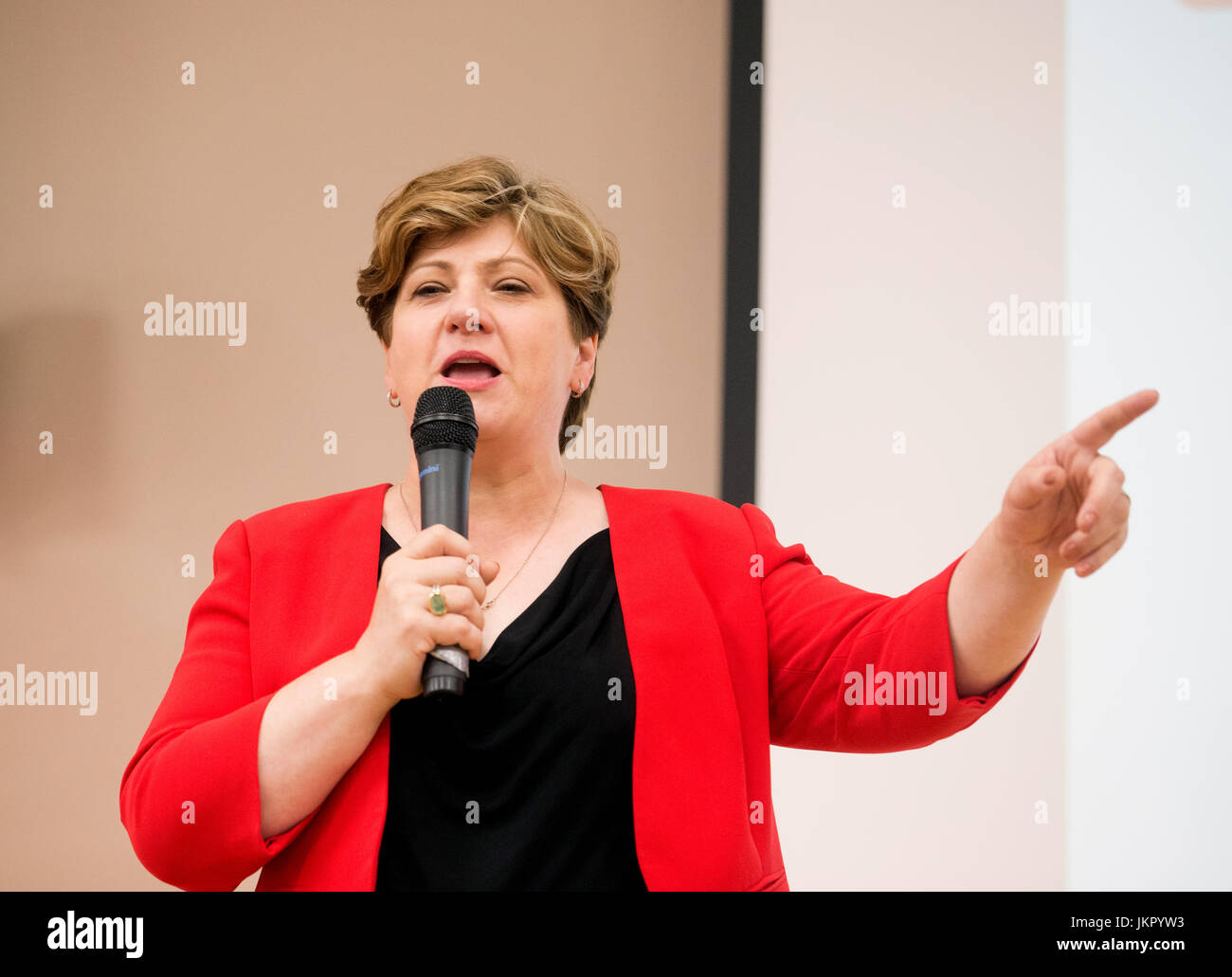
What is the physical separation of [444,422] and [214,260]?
65 cm

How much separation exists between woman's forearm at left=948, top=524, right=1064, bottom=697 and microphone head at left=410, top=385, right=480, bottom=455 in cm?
51

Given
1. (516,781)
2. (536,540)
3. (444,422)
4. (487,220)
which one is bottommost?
(516,781)

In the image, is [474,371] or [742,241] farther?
[742,241]

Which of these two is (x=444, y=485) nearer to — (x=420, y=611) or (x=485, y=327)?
(x=420, y=611)

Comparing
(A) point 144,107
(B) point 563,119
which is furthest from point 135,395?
(B) point 563,119

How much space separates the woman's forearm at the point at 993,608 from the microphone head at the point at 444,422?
511 millimetres

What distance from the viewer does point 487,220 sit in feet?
3.59

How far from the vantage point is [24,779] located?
4.26 ft

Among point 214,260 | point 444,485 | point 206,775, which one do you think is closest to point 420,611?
point 444,485

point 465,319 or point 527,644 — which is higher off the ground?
point 465,319

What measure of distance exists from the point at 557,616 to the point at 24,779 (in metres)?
0.83

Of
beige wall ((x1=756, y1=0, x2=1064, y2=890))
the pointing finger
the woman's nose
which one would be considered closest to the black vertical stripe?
beige wall ((x1=756, y1=0, x2=1064, y2=890))

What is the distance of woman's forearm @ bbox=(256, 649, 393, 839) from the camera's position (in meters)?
0.89
